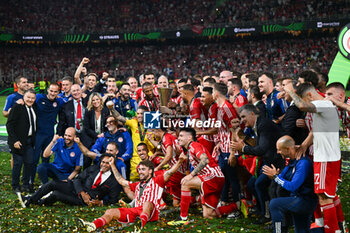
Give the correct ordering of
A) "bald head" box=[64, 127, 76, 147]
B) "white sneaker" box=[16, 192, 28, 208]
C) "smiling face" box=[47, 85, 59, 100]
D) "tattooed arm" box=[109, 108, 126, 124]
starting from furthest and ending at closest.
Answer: "smiling face" box=[47, 85, 59, 100]
"tattooed arm" box=[109, 108, 126, 124]
"bald head" box=[64, 127, 76, 147]
"white sneaker" box=[16, 192, 28, 208]

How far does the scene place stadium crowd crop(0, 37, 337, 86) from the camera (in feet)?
113

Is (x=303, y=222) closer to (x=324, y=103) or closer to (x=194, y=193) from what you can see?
(x=324, y=103)

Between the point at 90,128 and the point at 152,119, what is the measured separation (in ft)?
4.93

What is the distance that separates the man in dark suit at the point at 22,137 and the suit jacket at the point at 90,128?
1021 millimetres

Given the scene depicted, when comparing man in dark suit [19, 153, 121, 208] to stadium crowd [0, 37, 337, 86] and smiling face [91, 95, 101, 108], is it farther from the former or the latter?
stadium crowd [0, 37, 337, 86]

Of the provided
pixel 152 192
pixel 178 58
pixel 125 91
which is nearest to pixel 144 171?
pixel 152 192

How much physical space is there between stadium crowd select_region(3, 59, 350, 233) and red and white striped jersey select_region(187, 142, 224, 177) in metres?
0.02

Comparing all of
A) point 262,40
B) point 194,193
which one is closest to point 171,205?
point 194,193

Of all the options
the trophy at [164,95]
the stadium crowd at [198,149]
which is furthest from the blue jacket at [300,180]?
the trophy at [164,95]

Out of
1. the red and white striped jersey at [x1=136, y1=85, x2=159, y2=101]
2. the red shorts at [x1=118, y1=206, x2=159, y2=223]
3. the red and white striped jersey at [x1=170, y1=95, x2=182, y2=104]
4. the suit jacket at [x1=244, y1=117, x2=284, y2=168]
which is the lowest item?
the red shorts at [x1=118, y1=206, x2=159, y2=223]

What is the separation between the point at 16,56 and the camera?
140ft

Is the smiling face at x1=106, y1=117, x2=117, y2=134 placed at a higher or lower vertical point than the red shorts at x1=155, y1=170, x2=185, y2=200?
higher

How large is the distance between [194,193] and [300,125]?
3001 mm

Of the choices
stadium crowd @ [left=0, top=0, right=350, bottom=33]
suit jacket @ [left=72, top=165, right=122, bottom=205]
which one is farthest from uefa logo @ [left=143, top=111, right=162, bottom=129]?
stadium crowd @ [left=0, top=0, right=350, bottom=33]
